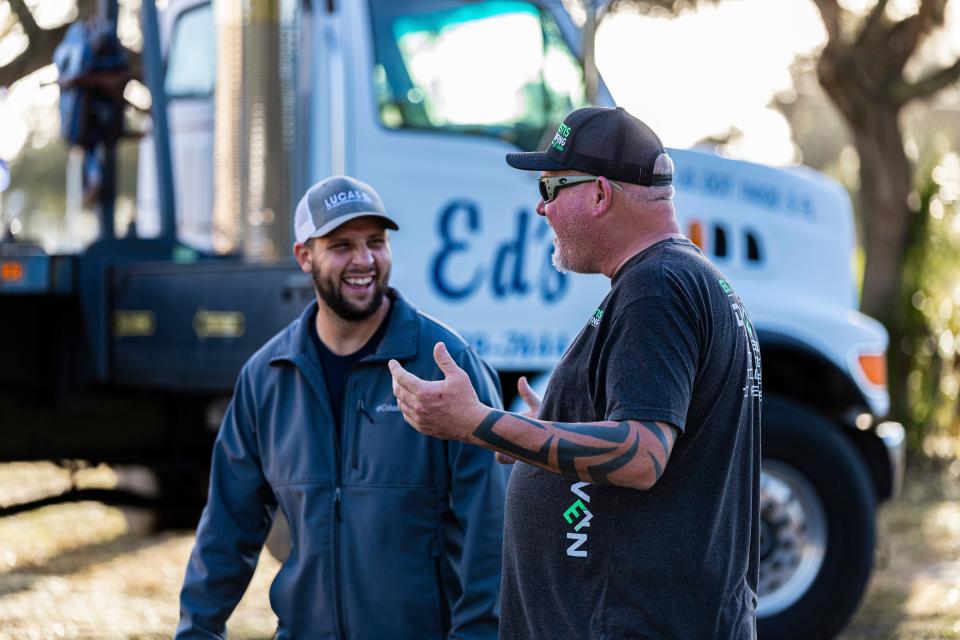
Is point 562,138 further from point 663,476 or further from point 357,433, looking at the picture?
point 357,433

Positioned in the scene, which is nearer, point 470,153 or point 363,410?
point 363,410

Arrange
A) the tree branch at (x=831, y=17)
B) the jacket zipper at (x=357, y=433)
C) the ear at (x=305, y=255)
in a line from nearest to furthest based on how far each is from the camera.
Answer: the jacket zipper at (x=357, y=433), the ear at (x=305, y=255), the tree branch at (x=831, y=17)

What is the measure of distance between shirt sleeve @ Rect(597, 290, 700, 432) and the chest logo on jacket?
187 millimetres

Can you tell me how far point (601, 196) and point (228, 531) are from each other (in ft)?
4.51

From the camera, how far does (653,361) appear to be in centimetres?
220

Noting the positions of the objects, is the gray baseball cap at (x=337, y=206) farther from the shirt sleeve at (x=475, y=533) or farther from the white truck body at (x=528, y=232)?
the white truck body at (x=528, y=232)

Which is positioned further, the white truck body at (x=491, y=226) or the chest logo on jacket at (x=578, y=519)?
the white truck body at (x=491, y=226)

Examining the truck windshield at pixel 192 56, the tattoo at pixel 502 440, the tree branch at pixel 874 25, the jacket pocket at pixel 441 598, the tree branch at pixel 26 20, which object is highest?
the tree branch at pixel 874 25

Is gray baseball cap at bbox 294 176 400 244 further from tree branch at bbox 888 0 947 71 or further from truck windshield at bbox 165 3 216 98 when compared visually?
tree branch at bbox 888 0 947 71

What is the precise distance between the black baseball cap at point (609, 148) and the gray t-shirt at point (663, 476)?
5.6 inches

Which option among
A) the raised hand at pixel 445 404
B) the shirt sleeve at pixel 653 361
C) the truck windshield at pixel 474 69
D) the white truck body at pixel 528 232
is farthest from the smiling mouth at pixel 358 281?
the truck windshield at pixel 474 69

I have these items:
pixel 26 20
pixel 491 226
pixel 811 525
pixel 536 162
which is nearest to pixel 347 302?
pixel 536 162

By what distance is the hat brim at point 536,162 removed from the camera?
242 cm

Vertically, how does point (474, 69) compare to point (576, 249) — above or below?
above
